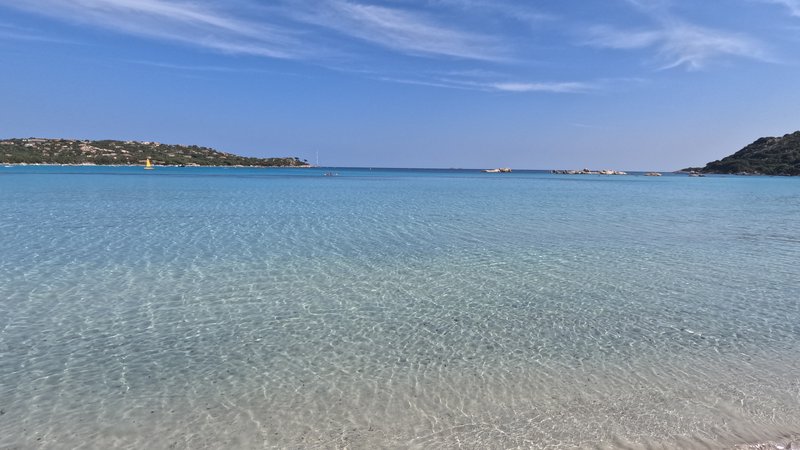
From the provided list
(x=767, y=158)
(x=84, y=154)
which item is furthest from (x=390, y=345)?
(x=767, y=158)

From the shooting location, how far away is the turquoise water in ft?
18.8

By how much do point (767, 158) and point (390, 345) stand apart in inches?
8126

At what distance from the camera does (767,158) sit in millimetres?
166500

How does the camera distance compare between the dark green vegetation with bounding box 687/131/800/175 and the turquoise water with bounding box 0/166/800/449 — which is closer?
the turquoise water with bounding box 0/166/800/449

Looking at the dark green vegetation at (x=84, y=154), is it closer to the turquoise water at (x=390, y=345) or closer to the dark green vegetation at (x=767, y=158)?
the turquoise water at (x=390, y=345)

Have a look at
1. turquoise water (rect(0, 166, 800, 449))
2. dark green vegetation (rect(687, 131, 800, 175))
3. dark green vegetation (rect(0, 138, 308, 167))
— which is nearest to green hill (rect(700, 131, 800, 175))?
dark green vegetation (rect(687, 131, 800, 175))

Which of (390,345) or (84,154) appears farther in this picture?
(84,154)

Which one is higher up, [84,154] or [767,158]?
[767,158]

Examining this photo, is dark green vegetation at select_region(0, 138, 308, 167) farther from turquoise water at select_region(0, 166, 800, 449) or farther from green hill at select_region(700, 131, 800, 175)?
green hill at select_region(700, 131, 800, 175)

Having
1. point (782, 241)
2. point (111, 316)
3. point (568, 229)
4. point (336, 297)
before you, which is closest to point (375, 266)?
point (336, 297)

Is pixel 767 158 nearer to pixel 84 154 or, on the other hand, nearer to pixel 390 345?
pixel 390 345

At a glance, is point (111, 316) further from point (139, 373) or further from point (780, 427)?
point (780, 427)

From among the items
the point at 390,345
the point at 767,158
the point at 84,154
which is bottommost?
the point at 390,345

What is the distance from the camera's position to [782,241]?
67.3 ft
